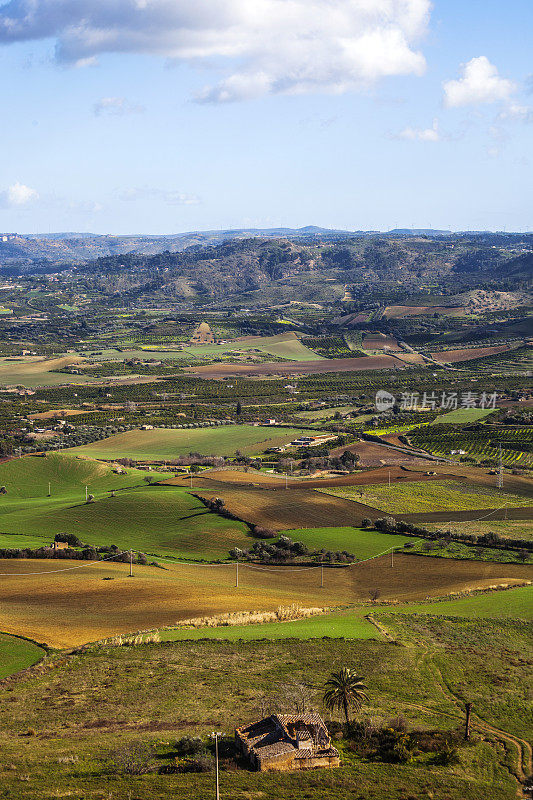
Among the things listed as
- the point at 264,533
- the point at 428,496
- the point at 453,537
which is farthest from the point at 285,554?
the point at 428,496

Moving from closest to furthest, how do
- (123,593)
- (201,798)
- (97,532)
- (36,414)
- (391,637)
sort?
1. (201,798)
2. (391,637)
3. (123,593)
4. (97,532)
5. (36,414)

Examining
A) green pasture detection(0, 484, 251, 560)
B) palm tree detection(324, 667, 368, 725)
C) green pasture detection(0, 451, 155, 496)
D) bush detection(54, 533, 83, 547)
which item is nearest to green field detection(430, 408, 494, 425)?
green pasture detection(0, 451, 155, 496)

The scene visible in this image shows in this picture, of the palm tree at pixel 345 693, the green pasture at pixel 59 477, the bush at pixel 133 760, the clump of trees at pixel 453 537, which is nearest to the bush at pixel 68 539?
the green pasture at pixel 59 477

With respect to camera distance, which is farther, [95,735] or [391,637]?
[391,637]

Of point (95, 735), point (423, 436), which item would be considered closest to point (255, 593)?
point (95, 735)

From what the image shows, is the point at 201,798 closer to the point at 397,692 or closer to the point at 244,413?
the point at 397,692

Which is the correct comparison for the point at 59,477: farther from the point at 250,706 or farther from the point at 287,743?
the point at 287,743

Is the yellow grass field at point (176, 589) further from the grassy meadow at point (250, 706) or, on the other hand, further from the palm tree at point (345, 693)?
the palm tree at point (345, 693)
